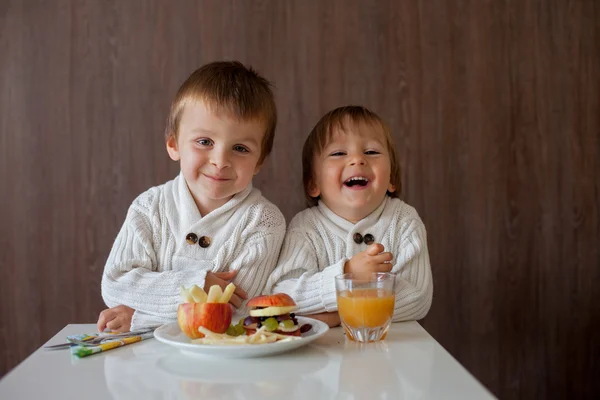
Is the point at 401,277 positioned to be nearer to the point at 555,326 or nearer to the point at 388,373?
the point at 388,373

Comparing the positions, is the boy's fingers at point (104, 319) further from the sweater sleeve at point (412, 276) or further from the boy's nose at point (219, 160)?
the sweater sleeve at point (412, 276)

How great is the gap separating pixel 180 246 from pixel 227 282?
5.1 inches

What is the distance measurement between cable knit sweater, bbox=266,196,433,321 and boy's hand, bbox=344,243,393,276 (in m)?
0.03

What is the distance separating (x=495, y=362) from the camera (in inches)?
74.3

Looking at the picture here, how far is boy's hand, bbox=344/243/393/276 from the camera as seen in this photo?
3.58 feet

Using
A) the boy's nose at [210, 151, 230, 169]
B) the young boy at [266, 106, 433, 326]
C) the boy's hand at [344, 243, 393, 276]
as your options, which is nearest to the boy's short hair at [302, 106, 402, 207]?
the young boy at [266, 106, 433, 326]

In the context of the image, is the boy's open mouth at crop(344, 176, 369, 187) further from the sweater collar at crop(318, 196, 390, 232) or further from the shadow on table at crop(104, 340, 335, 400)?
the shadow on table at crop(104, 340, 335, 400)

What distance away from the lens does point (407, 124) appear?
1.88 metres

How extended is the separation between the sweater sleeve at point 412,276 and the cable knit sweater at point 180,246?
0.86 feet

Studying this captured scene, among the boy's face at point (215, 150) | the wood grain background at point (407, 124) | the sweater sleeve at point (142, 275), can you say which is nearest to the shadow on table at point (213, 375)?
the sweater sleeve at point (142, 275)

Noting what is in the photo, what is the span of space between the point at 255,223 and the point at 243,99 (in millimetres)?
259

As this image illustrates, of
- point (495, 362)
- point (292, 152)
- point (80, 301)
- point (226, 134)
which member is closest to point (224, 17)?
point (292, 152)

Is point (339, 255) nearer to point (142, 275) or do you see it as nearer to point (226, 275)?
point (226, 275)

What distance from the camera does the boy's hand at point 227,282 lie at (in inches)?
45.0
